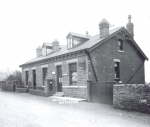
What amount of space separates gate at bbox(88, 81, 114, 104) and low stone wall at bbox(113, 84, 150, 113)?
1.51m

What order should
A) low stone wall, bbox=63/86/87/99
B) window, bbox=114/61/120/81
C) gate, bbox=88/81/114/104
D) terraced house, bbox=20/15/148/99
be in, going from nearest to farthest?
1. gate, bbox=88/81/114/104
2. low stone wall, bbox=63/86/87/99
3. terraced house, bbox=20/15/148/99
4. window, bbox=114/61/120/81

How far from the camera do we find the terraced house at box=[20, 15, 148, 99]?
59.7 ft

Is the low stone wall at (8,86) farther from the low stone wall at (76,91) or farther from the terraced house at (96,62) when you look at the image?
the low stone wall at (76,91)

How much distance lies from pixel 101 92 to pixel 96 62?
157 inches

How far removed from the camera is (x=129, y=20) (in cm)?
2317

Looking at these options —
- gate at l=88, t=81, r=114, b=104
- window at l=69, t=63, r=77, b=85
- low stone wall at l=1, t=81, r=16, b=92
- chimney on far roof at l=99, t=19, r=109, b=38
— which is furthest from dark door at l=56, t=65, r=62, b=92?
low stone wall at l=1, t=81, r=16, b=92

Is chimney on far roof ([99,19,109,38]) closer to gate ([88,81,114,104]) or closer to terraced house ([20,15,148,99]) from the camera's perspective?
terraced house ([20,15,148,99])

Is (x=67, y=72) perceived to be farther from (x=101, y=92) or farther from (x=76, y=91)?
(x=101, y=92)

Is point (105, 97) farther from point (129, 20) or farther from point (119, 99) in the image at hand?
point (129, 20)

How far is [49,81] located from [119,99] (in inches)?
444

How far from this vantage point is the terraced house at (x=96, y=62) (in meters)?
18.2

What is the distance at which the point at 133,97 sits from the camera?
11945mm

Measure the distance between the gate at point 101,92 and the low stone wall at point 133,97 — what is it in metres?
1.51

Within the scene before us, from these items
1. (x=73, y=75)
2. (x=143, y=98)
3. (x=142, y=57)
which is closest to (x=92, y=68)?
(x=73, y=75)
